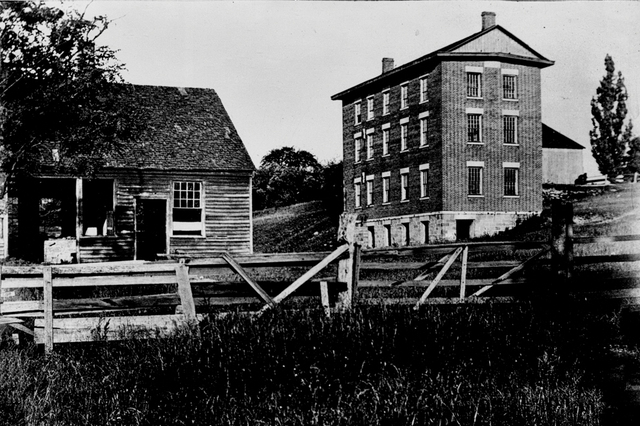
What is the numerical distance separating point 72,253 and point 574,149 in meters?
38.3

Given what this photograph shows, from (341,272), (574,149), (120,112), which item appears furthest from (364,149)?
(341,272)

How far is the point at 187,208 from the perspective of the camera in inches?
1146

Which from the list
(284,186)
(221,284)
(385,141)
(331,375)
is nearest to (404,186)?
(385,141)

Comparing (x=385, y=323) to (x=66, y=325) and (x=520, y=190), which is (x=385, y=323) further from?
(x=520, y=190)

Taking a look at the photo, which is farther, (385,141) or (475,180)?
(385,141)

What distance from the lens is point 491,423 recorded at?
6121mm

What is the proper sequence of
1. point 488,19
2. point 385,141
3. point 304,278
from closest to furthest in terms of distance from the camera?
point 304,278, point 488,19, point 385,141

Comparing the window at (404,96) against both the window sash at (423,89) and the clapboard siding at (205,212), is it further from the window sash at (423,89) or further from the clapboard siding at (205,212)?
the clapboard siding at (205,212)

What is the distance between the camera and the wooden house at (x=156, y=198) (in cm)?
2796

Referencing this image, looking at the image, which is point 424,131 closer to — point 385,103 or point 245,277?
point 385,103

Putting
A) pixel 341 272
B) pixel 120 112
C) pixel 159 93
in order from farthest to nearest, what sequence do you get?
pixel 159 93 → pixel 120 112 → pixel 341 272

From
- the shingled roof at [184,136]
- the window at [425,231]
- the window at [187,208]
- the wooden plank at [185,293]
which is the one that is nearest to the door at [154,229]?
the window at [187,208]

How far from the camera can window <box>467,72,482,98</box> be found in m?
40.1

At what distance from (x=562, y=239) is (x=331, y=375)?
628cm
